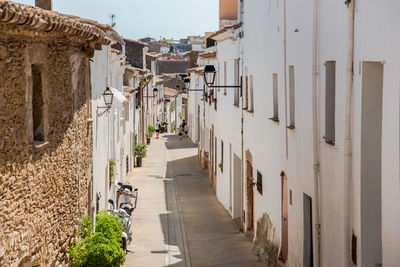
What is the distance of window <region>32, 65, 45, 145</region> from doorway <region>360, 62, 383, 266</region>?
14.6ft

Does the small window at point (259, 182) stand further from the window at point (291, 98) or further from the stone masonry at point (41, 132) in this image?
the stone masonry at point (41, 132)

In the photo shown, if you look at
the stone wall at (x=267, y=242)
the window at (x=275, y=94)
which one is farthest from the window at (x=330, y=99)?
the stone wall at (x=267, y=242)

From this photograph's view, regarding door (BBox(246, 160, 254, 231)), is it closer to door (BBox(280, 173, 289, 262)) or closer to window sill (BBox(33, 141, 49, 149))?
door (BBox(280, 173, 289, 262))

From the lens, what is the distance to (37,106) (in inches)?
369

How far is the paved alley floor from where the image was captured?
1669 centimetres

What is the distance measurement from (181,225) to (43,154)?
12609 mm

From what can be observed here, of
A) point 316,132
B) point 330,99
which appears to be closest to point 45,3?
point 316,132

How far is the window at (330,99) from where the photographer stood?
9969mm

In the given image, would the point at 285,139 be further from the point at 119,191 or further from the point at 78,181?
the point at 119,191

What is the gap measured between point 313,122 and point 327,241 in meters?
1.97

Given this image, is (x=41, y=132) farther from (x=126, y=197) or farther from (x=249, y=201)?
(x=126, y=197)

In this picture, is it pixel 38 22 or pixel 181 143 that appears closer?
pixel 38 22

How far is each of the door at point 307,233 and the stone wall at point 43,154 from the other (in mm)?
4160

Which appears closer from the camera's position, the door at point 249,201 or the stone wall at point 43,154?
the stone wall at point 43,154
